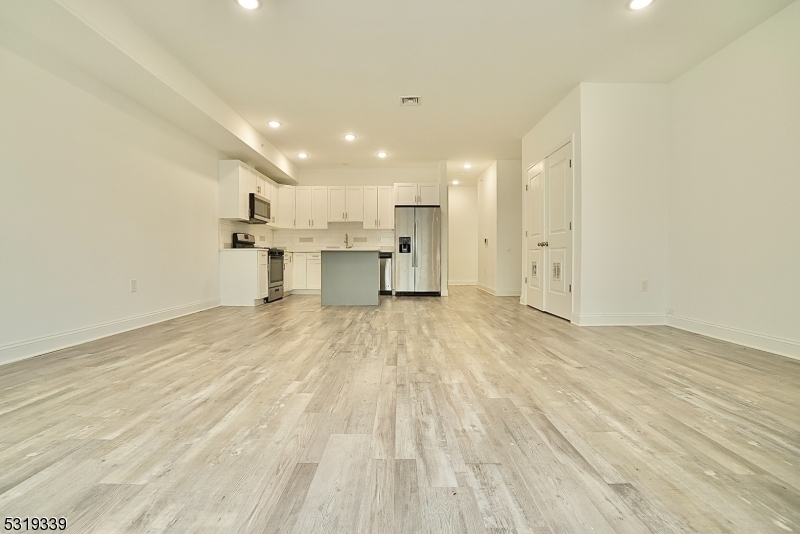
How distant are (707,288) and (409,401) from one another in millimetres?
3311

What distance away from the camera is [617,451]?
1287 mm

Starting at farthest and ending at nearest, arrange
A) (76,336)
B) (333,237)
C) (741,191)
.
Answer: (333,237)
(741,191)
(76,336)

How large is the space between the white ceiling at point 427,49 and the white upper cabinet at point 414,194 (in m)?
2.29

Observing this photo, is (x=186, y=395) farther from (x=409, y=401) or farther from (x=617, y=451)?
(x=617, y=451)

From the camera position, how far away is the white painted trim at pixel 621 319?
12.7 feet

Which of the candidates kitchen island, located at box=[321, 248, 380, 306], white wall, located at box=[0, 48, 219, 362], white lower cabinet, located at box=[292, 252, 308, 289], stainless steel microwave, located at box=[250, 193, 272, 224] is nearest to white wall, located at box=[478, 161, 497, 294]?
kitchen island, located at box=[321, 248, 380, 306]

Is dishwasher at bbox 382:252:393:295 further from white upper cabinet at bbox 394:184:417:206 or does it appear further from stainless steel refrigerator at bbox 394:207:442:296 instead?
white upper cabinet at bbox 394:184:417:206

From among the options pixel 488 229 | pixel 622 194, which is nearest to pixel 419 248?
pixel 488 229

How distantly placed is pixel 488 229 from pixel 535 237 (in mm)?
2651

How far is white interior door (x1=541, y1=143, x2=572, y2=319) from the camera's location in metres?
4.16

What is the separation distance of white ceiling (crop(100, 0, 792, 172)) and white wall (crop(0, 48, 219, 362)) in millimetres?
871

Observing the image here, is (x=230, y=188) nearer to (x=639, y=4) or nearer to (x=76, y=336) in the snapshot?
(x=76, y=336)

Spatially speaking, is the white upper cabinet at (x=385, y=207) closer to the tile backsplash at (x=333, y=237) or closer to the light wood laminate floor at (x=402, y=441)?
the tile backsplash at (x=333, y=237)

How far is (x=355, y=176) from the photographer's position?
7.86 meters
